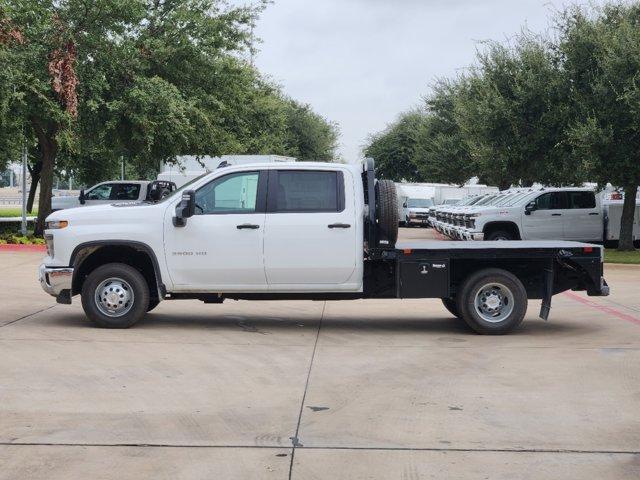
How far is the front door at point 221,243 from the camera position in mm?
11078

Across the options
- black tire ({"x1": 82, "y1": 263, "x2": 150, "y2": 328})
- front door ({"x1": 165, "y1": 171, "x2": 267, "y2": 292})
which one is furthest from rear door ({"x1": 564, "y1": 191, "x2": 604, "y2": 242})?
black tire ({"x1": 82, "y1": 263, "x2": 150, "y2": 328})

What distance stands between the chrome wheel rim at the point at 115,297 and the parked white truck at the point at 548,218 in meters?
16.8

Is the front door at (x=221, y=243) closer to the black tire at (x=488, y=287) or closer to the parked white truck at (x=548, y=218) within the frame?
the black tire at (x=488, y=287)

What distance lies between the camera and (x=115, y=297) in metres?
11.4

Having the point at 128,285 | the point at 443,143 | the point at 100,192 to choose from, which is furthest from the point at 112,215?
the point at 443,143

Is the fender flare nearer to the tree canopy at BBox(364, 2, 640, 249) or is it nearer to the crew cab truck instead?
the crew cab truck

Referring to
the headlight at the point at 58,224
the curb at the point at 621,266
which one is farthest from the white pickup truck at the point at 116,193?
the headlight at the point at 58,224

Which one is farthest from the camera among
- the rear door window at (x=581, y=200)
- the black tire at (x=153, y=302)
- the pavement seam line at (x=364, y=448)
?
the rear door window at (x=581, y=200)

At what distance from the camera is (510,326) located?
11.2 m

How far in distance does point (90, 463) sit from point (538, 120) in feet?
79.6

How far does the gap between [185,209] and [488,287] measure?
365 centimetres

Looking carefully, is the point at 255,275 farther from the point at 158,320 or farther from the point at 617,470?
the point at 617,470

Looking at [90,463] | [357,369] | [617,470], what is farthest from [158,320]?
[617,470]

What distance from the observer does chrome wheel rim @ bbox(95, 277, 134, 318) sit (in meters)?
11.4
